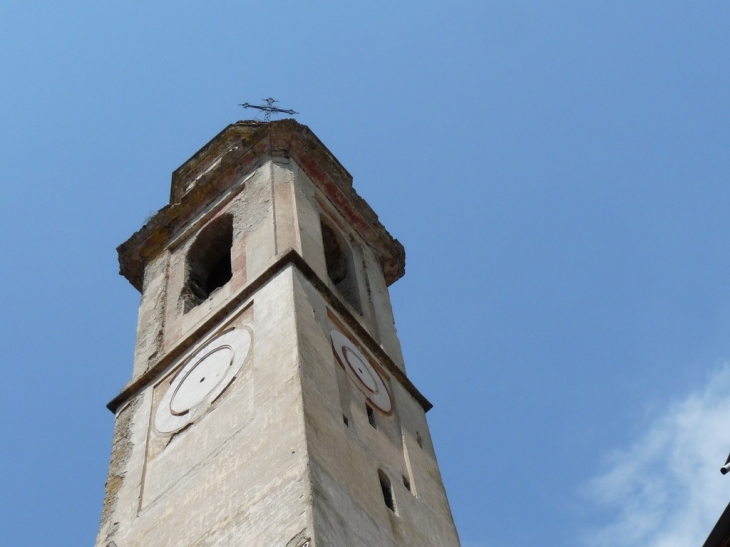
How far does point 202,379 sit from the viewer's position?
41.9 ft

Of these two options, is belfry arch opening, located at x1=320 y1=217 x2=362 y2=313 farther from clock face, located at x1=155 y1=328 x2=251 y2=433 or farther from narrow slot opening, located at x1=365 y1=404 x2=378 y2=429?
narrow slot opening, located at x1=365 y1=404 x2=378 y2=429

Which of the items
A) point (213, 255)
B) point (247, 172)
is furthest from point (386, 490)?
point (247, 172)

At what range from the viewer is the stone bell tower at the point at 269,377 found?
10.2m

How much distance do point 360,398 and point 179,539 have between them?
292cm

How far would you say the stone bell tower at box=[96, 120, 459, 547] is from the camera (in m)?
10.2

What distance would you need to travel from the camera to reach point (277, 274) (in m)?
13.5

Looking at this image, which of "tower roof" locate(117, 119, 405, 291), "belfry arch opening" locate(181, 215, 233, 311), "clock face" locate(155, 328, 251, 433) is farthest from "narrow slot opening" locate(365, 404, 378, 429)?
"tower roof" locate(117, 119, 405, 291)

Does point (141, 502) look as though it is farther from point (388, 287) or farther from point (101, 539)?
point (388, 287)

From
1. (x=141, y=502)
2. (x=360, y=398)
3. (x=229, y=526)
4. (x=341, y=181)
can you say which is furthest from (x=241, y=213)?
(x=229, y=526)

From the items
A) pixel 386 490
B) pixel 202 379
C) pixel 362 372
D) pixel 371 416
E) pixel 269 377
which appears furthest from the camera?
pixel 362 372

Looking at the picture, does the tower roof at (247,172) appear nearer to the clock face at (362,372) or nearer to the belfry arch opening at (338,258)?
the belfry arch opening at (338,258)

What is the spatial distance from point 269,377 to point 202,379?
60.3 inches

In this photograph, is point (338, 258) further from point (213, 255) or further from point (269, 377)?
point (269, 377)

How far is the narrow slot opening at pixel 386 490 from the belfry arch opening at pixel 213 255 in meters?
5.79
